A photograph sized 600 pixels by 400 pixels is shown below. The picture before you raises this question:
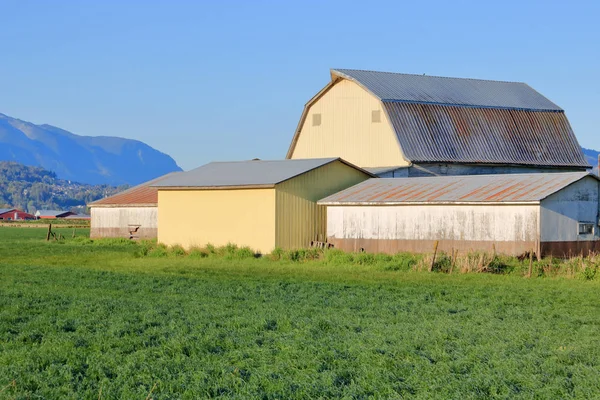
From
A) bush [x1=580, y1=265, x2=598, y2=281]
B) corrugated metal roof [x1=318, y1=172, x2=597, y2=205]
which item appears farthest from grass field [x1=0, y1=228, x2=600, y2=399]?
corrugated metal roof [x1=318, y1=172, x2=597, y2=205]

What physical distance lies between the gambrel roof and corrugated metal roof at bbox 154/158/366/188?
7296 mm

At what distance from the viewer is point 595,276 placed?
86.6 feet

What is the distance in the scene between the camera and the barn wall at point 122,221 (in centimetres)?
5378

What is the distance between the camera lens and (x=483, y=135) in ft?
162

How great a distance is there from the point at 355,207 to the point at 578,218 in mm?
8760

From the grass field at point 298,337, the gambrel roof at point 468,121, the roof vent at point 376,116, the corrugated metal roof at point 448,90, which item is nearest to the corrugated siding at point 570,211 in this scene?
the grass field at point 298,337

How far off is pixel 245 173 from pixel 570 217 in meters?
14.9

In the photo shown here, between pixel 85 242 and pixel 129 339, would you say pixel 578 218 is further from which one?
pixel 85 242

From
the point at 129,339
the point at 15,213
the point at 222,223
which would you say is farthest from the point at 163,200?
the point at 15,213

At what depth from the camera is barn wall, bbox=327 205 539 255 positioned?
102 ft

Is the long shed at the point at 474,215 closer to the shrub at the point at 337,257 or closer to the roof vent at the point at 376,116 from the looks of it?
the shrub at the point at 337,257

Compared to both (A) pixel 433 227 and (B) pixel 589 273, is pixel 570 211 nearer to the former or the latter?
(A) pixel 433 227

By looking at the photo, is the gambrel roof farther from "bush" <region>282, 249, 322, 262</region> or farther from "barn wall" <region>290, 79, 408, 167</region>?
"bush" <region>282, 249, 322, 262</region>

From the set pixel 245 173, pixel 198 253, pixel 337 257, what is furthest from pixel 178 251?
pixel 337 257
